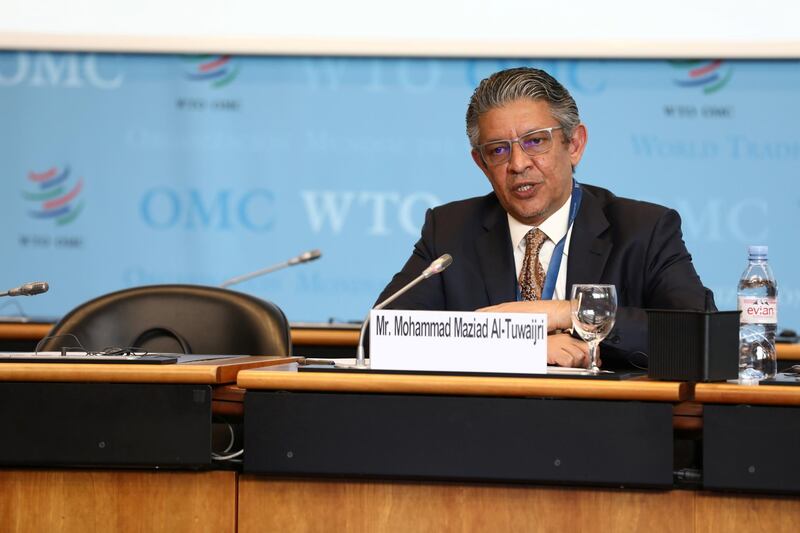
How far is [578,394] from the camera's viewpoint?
170cm

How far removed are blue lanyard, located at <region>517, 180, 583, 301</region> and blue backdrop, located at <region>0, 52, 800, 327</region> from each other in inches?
68.7

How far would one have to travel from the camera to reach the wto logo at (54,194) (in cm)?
449

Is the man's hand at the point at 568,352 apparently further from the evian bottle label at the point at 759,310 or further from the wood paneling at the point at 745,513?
the wood paneling at the point at 745,513

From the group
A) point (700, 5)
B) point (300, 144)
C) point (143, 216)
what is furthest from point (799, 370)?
point (143, 216)

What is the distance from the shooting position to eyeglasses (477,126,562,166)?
251 cm

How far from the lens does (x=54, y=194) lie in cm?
449

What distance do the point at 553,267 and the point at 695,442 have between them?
0.82m

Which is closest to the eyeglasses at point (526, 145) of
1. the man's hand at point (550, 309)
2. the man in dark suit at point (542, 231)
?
the man in dark suit at point (542, 231)

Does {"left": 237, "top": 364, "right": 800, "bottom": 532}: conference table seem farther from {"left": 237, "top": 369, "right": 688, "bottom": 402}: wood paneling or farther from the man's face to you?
the man's face

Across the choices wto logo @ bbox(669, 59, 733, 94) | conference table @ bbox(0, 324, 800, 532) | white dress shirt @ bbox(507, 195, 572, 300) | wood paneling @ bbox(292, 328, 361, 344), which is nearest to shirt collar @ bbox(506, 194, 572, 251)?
white dress shirt @ bbox(507, 195, 572, 300)

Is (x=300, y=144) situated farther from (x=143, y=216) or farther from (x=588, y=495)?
(x=588, y=495)

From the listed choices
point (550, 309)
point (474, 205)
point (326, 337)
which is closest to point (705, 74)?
A: point (326, 337)

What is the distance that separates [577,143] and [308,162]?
1.97 metres

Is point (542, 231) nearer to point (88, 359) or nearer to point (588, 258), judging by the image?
point (588, 258)
